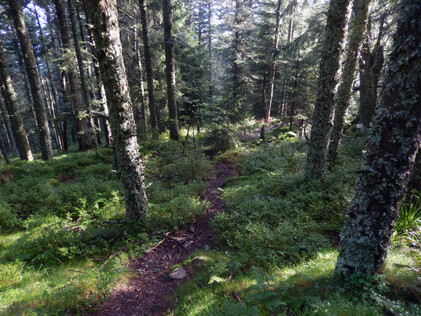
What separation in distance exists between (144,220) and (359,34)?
31.3ft

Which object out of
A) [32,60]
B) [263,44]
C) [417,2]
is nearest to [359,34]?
[417,2]

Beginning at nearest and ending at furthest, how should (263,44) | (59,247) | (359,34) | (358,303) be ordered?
(358,303) → (59,247) → (359,34) → (263,44)

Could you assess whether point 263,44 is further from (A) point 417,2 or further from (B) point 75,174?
(A) point 417,2

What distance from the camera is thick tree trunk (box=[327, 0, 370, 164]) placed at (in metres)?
7.14

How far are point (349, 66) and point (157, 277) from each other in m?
9.29

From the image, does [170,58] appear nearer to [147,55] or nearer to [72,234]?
[147,55]

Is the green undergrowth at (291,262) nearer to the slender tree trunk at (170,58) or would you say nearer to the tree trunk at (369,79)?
the tree trunk at (369,79)

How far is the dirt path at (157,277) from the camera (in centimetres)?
359

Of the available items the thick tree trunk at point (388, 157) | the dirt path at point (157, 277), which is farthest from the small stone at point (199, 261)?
the thick tree trunk at point (388, 157)

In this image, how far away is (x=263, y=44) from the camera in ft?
79.4

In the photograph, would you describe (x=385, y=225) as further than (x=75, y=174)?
Answer: No

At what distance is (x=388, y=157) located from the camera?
2.40 m

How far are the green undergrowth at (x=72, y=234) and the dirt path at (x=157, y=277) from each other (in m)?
0.22

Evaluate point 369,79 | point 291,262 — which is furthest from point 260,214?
point 369,79
